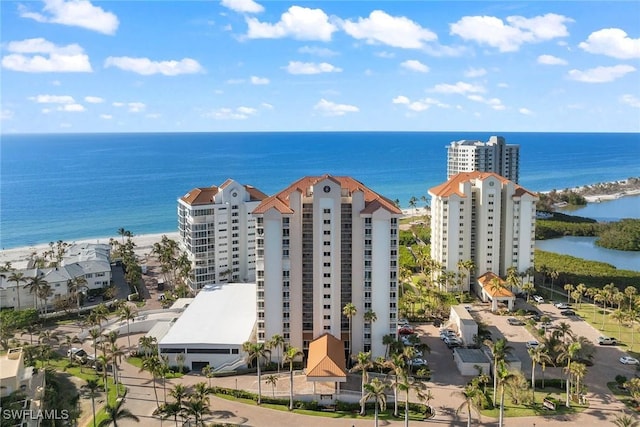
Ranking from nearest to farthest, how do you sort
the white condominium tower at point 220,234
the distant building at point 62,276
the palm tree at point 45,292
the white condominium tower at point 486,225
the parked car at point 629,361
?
the parked car at point 629,361 → the palm tree at point 45,292 → the distant building at point 62,276 → the white condominium tower at point 486,225 → the white condominium tower at point 220,234

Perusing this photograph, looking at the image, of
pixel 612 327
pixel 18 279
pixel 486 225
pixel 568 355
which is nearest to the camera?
pixel 568 355

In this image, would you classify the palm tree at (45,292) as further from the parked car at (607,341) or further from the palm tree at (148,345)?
the parked car at (607,341)

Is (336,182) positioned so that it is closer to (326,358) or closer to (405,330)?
(326,358)

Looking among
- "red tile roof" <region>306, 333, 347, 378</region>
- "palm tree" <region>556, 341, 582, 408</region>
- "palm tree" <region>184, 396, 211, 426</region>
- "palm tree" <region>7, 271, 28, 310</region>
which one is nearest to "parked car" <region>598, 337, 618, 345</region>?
"palm tree" <region>556, 341, 582, 408</region>

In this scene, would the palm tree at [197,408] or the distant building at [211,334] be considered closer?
the palm tree at [197,408]

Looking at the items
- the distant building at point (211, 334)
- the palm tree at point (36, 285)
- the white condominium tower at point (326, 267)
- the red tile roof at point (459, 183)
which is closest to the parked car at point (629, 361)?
the white condominium tower at point (326, 267)

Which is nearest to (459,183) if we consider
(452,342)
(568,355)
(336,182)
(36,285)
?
(452,342)
